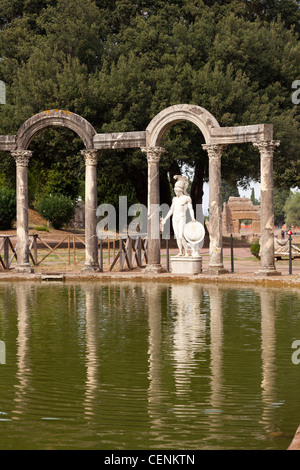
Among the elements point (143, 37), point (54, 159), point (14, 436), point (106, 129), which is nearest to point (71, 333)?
point (14, 436)

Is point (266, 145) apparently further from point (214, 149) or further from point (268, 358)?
point (268, 358)

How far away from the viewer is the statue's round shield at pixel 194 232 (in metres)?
19.6

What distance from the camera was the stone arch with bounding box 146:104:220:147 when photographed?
1998 centimetres

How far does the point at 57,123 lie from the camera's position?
2147 centimetres

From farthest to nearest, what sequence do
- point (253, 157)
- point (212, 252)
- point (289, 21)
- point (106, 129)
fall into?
point (289, 21) < point (253, 157) < point (106, 129) < point (212, 252)

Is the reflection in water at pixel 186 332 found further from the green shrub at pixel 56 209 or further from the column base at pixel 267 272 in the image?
the green shrub at pixel 56 209

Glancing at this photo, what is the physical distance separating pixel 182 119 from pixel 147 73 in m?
13.4

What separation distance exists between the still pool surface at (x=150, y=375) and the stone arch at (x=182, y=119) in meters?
7.16

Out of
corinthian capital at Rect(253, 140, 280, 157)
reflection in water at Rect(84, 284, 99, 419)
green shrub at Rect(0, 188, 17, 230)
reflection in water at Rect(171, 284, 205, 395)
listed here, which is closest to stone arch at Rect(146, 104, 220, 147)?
corinthian capital at Rect(253, 140, 280, 157)

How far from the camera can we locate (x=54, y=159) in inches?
1296

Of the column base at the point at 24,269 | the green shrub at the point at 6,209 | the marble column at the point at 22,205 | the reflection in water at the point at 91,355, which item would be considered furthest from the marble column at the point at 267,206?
the green shrub at the point at 6,209

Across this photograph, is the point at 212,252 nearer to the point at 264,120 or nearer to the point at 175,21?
the point at 264,120

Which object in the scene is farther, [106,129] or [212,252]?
[106,129]

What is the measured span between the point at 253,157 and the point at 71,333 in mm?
23145
